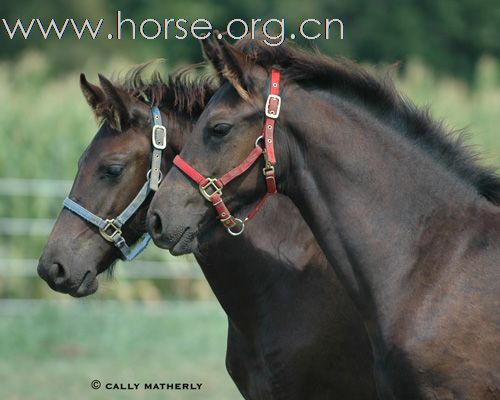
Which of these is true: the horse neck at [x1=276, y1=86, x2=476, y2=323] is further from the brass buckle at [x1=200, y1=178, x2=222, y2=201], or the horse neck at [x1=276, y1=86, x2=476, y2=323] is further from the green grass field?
the green grass field

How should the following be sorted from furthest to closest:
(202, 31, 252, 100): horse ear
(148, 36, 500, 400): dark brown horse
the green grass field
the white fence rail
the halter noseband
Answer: the white fence rail < the green grass field < the halter noseband < (202, 31, 252, 100): horse ear < (148, 36, 500, 400): dark brown horse

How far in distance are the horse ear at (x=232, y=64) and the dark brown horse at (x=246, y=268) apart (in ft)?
2.70

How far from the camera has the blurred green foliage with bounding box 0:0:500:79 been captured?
23.6 metres

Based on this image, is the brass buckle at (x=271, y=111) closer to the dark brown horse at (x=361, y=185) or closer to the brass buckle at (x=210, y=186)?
the dark brown horse at (x=361, y=185)

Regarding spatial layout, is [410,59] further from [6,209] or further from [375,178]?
[375,178]

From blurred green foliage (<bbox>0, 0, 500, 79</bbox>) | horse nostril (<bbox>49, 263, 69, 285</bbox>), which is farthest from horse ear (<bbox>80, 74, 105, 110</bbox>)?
blurred green foliage (<bbox>0, 0, 500, 79</bbox>)

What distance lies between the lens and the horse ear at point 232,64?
4.39 metres

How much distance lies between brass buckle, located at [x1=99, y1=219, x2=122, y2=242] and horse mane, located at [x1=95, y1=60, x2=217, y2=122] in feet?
1.88

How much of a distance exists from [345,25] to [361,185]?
20.5m

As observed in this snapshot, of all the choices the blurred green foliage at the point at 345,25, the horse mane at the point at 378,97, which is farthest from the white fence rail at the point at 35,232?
the blurred green foliage at the point at 345,25

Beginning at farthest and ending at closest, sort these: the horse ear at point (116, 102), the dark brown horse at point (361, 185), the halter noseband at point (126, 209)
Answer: the horse ear at point (116, 102), the halter noseband at point (126, 209), the dark brown horse at point (361, 185)

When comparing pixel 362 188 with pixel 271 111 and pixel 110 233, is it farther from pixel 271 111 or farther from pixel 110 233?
pixel 110 233

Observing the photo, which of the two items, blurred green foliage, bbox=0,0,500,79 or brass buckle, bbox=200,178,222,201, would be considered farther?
blurred green foliage, bbox=0,0,500,79

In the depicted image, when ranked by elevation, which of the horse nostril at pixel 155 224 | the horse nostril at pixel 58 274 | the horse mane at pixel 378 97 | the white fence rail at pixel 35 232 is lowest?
the white fence rail at pixel 35 232
